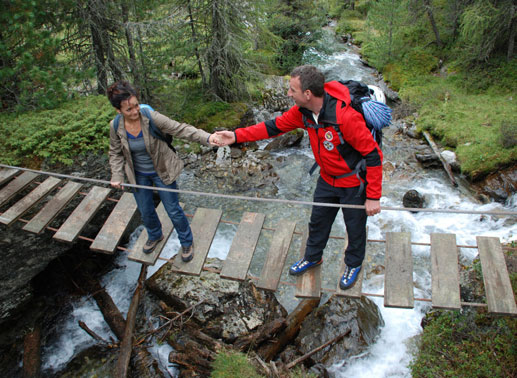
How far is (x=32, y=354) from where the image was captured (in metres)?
4.38

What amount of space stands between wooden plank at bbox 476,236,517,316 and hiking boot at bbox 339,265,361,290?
4.16ft

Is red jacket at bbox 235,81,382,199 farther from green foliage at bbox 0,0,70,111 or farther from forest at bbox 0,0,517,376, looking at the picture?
green foliage at bbox 0,0,70,111

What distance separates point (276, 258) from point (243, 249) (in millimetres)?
392

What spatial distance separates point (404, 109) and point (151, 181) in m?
10.8

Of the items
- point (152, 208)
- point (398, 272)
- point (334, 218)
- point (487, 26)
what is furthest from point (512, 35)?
point (152, 208)

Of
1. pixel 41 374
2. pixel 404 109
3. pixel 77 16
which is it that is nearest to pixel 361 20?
pixel 404 109

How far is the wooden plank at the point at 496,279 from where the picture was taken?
322cm

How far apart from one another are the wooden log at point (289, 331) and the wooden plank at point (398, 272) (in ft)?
3.85

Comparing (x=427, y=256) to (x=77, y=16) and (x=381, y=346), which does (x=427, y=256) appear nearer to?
(x=381, y=346)

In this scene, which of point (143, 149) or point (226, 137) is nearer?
point (143, 149)

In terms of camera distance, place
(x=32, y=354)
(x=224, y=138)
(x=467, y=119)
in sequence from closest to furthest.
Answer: (x=224, y=138), (x=32, y=354), (x=467, y=119)

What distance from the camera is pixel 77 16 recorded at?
777cm

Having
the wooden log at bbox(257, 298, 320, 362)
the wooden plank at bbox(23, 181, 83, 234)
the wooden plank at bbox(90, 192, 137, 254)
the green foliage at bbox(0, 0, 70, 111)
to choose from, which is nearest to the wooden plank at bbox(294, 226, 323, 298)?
the wooden log at bbox(257, 298, 320, 362)

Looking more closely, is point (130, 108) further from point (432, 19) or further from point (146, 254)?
point (432, 19)
